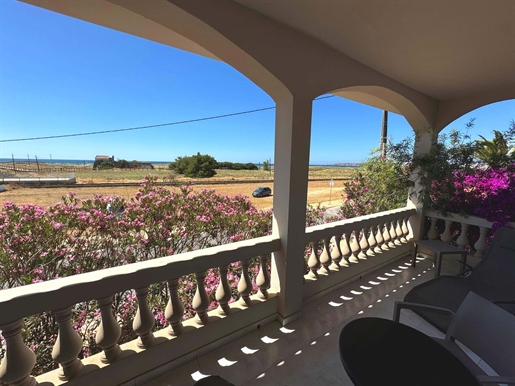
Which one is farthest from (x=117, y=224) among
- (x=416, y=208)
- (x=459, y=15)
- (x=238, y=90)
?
(x=238, y=90)

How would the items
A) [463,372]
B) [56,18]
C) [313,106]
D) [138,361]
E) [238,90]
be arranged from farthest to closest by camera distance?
1. [238,90]
2. [56,18]
3. [313,106]
4. [138,361]
5. [463,372]

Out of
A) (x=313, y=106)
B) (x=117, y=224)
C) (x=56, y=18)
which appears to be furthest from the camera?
(x=117, y=224)

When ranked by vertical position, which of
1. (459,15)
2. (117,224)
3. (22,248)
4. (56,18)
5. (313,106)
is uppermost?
(56,18)

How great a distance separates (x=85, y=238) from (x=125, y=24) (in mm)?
1922

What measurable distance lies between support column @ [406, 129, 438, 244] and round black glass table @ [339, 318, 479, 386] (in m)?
2.93

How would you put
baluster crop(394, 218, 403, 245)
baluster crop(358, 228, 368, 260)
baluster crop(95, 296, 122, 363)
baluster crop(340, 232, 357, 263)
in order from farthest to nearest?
baluster crop(394, 218, 403, 245), baluster crop(358, 228, 368, 260), baluster crop(340, 232, 357, 263), baluster crop(95, 296, 122, 363)

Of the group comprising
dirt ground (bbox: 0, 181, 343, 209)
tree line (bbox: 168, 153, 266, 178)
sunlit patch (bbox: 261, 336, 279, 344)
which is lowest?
sunlit patch (bbox: 261, 336, 279, 344)

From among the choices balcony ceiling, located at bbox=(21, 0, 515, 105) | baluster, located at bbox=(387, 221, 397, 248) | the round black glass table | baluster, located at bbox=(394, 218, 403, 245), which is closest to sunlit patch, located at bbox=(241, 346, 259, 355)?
the round black glass table

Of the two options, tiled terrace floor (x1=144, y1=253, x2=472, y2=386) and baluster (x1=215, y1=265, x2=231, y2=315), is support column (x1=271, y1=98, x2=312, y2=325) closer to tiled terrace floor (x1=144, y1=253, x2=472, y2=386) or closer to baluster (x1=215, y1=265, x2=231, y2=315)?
tiled terrace floor (x1=144, y1=253, x2=472, y2=386)

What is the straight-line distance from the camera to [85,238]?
2166 millimetres

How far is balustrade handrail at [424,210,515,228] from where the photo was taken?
3.01 meters

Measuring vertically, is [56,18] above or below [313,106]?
above

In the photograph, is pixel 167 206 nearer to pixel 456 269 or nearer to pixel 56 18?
pixel 56 18

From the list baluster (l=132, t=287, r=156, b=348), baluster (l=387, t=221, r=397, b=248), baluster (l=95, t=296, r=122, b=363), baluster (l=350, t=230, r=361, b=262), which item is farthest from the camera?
baluster (l=387, t=221, r=397, b=248)
